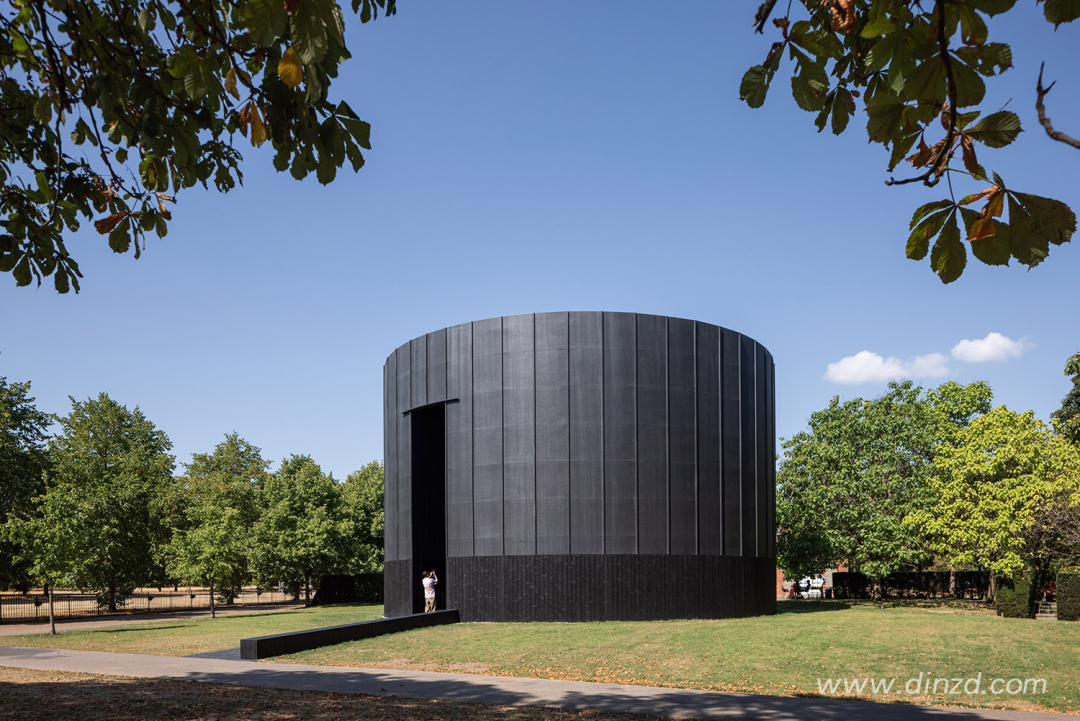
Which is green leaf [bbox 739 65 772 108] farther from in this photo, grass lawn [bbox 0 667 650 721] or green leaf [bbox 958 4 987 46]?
grass lawn [bbox 0 667 650 721]

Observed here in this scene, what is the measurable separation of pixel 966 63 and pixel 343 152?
3.84m

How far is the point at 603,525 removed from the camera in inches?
1037

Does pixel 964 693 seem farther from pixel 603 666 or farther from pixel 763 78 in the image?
pixel 763 78

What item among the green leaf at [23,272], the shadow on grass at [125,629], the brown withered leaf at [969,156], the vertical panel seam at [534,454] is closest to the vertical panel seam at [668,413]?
the vertical panel seam at [534,454]

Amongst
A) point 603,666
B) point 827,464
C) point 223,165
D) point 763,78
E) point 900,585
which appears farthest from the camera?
point 900,585

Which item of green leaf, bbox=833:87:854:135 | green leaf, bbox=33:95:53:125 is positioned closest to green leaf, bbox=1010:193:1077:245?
green leaf, bbox=833:87:854:135

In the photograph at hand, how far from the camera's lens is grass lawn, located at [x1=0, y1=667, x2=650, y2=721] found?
11.0 metres

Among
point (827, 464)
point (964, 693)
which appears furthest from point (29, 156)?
point (827, 464)

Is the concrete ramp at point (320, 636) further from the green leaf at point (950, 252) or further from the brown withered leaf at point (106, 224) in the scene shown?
the green leaf at point (950, 252)

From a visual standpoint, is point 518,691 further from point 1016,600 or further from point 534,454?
point 1016,600

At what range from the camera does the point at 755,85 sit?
4.33m

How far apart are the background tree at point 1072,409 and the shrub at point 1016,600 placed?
36.6ft

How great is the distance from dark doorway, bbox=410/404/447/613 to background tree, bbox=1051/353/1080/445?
105 ft

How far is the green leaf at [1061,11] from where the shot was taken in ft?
9.80
